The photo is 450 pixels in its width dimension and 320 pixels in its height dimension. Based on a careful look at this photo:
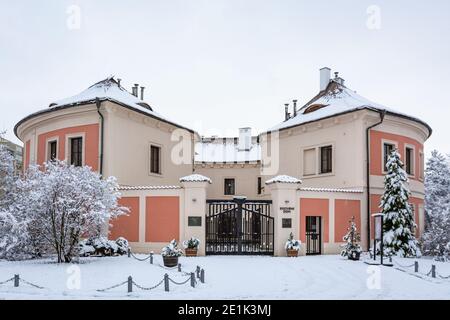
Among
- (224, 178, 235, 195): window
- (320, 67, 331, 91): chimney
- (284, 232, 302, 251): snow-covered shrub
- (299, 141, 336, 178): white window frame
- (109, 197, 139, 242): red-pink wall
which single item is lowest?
(284, 232, 302, 251): snow-covered shrub

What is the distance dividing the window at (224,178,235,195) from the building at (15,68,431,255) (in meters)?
7.04

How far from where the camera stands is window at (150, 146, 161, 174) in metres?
26.8

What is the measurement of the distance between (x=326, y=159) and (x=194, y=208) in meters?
9.12

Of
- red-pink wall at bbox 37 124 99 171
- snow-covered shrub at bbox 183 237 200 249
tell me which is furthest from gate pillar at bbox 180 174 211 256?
red-pink wall at bbox 37 124 99 171

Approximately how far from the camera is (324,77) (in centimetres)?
3159

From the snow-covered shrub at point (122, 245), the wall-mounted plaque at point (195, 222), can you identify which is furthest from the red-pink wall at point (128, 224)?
the wall-mounted plaque at point (195, 222)

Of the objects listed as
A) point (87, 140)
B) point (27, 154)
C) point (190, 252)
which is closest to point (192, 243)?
point (190, 252)

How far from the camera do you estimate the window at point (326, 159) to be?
25891 millimetres

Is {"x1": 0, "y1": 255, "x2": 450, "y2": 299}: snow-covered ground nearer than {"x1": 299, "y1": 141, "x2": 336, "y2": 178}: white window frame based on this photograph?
Yes

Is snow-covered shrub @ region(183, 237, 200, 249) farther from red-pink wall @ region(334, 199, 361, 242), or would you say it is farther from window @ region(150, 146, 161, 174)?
window @ region(150, 146, 161, 174)

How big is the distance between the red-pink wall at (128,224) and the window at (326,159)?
10.4 metres

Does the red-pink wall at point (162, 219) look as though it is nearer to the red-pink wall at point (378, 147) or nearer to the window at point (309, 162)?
the window at point (309, 162)

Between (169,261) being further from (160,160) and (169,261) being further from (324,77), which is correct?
(324,77)
